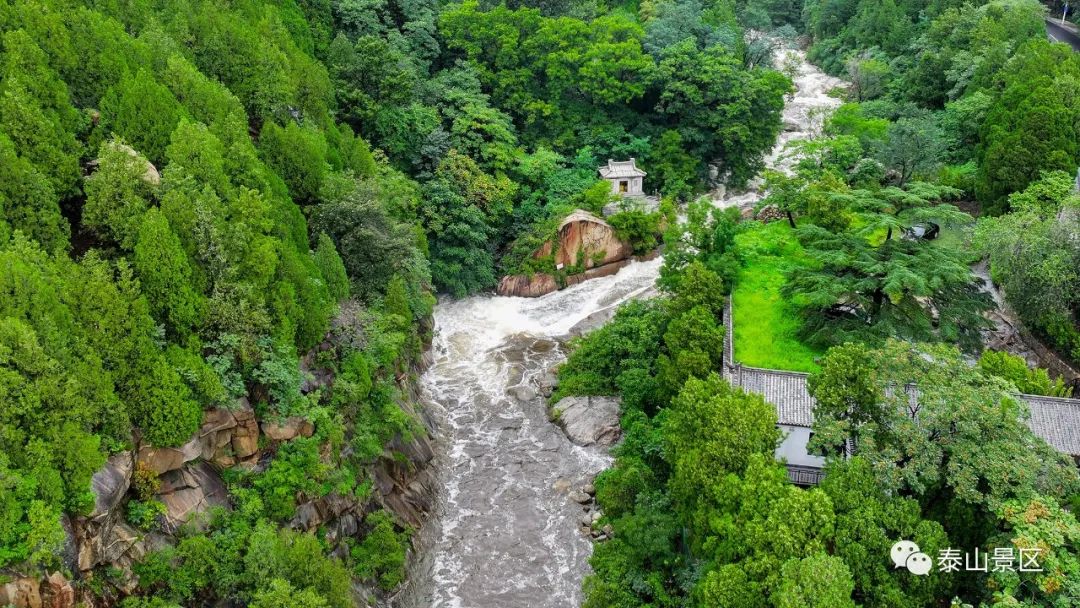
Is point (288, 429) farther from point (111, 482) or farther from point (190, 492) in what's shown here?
point (111, 482)

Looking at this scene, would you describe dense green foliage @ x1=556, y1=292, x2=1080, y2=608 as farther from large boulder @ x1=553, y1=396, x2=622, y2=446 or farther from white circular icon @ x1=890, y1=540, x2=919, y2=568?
large boulder @ x1=553, y1=396, x2=622, y2=446

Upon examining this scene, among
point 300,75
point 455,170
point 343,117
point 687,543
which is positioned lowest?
point 687,543

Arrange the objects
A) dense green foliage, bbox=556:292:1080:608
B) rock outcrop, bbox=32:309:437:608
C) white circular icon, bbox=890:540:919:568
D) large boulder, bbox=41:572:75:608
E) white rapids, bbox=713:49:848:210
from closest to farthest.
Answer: large boulder, bbox=41:572:75:608 < dense green foliage, bbox=556:292:1080:608 < rock outcrop, bbox=32:309:437:608 < white circular icon, bbox=890:540:919:568 < white rapids, bbox=713:49:848:210

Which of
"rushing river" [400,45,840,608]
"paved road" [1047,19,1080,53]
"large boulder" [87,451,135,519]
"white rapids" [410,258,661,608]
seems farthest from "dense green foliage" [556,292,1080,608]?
"paved road" [1047,19,1080,53]

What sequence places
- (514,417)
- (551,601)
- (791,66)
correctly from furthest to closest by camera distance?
1. (791,66)
2. (514,417)
3. (551,601)

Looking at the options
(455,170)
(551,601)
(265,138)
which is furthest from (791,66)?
(551,601)

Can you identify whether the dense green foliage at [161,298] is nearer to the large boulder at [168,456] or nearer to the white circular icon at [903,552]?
the large boulder at [168,456]

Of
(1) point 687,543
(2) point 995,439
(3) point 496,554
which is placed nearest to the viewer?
(2) point 995,439

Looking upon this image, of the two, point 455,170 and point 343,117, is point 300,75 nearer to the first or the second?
point 343,117

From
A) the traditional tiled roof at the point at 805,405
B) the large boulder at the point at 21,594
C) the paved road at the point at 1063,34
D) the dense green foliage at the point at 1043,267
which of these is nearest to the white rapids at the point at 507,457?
the traditional tiled roof at the point at 805,405
